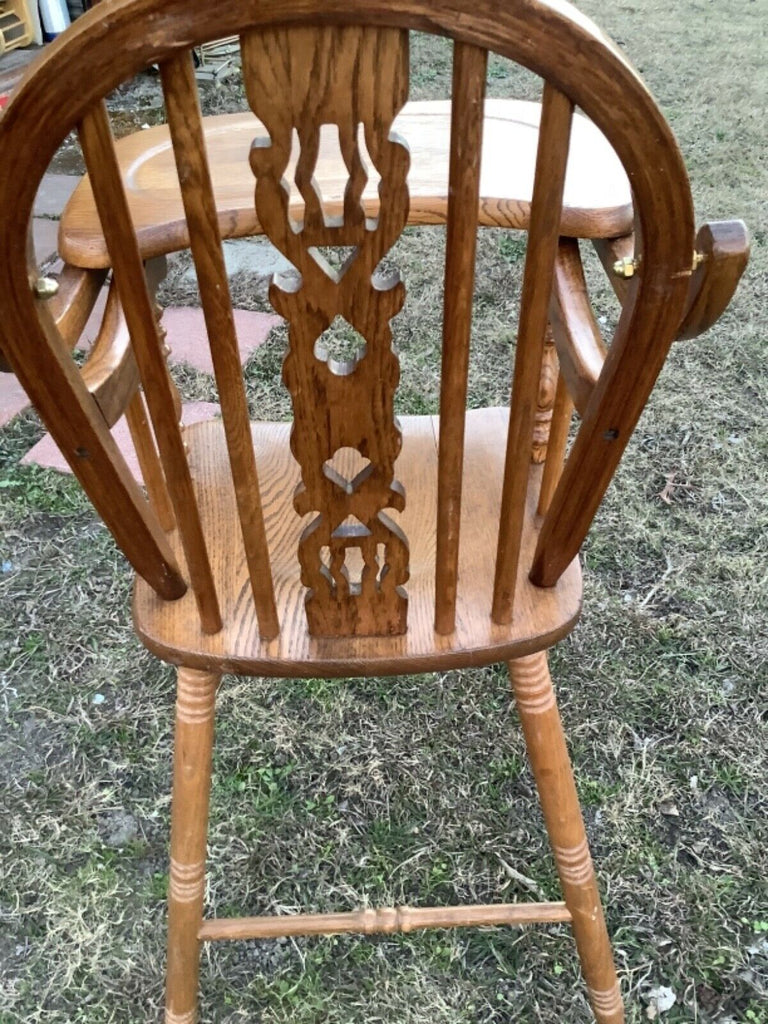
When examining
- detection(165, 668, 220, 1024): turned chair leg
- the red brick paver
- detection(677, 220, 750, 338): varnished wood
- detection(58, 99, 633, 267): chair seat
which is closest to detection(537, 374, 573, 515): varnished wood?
detection(58, 99, 633, 267): chair seat

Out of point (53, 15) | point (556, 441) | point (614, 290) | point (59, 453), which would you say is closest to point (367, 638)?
point (556, 441)

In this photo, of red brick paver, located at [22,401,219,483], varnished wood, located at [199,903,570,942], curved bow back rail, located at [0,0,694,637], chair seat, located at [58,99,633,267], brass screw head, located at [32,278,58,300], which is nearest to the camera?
curved bow back rail, located at [0,0,694,637]

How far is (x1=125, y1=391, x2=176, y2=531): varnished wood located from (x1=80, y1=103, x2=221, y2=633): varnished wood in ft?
0.67

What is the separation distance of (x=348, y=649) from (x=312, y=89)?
496mm

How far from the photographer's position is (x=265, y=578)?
750mm

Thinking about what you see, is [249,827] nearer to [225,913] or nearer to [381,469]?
[225,913]

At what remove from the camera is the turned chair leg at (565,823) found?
0.92 meters

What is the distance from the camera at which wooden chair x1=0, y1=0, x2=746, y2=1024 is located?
46cm

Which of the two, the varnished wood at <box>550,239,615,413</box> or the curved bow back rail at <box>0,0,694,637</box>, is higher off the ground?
the curved bow back rail at <box>0,0,694,637</box>

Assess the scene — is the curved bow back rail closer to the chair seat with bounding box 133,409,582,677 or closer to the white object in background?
the chair seat with bounding box 133,409,582,677

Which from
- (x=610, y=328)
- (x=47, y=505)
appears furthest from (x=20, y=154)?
(x=610, y=328)

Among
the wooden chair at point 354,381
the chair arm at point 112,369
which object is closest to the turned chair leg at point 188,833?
the wooden chair at point 354,381

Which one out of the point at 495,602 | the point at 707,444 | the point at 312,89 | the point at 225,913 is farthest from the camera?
the point at 707,444

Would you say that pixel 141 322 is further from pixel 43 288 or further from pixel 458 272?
pixel 458 272
